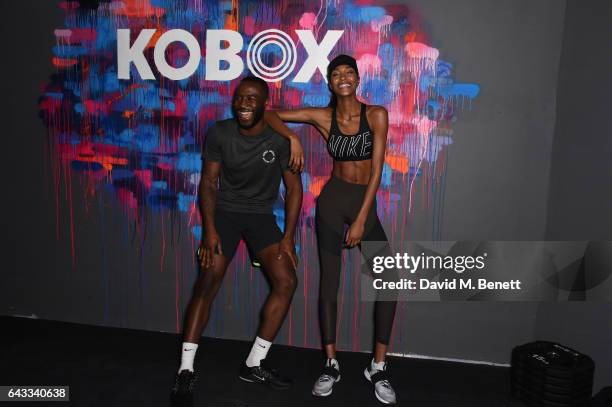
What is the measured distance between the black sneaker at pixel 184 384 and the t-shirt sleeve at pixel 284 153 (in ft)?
4.09

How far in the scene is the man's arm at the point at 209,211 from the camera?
2.84 m

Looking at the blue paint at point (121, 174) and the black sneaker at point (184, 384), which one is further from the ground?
the blue paint at point (121, 174)

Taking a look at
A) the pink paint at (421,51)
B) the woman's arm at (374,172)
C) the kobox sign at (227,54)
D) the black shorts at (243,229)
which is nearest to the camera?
the woman's arm at (374,172)

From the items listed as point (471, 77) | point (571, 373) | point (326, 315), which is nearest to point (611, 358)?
point (571, 373)

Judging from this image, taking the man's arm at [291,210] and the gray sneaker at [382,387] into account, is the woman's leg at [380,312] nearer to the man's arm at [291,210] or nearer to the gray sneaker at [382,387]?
the gray sneaker at [382,387]

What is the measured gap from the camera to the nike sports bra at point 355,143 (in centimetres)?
273

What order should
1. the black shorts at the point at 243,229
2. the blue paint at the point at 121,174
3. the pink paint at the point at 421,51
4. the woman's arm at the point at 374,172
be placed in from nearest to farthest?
the woman's arm at the point at 374,172 → the black shorts at the point at 243,229 → the pink paint at the point at 421,51 → the blue paint at the point at 121,174

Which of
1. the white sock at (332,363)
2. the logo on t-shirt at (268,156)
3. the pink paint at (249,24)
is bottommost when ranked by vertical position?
the white sock at (332,363)

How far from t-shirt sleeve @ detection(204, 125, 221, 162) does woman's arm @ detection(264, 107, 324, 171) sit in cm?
30

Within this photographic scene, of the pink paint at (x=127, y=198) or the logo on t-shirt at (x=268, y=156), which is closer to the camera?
the logo on t-shirt at (x=268, y=156)

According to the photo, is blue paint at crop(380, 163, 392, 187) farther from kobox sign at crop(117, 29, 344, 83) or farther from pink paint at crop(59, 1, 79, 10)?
pink paint at crop(59, 1, 79, 10)

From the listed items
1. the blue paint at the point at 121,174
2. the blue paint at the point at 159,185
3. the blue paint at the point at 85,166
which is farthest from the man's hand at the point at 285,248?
the blue paint at the point at 85,166

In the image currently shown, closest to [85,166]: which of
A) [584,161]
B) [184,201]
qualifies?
[184,201]

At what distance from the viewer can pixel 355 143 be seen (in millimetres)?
2736
